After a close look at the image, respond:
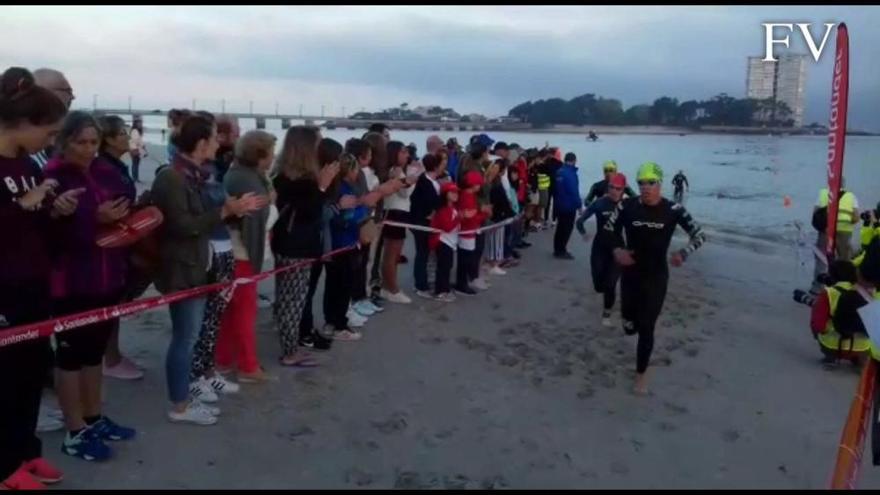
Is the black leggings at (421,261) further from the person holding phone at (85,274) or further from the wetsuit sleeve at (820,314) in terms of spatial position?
the person holding phone at (85,274)

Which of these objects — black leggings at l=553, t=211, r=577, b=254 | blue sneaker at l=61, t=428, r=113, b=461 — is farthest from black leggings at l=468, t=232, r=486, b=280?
blue sneaker at l=61, t=428, r=113, b=461

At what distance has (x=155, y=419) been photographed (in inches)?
180

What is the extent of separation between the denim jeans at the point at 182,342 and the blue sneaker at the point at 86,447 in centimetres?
58

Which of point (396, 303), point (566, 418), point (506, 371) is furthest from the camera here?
point (396, 303)

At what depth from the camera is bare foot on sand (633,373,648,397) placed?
5.61m

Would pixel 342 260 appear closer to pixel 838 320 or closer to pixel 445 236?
pixel 445 236

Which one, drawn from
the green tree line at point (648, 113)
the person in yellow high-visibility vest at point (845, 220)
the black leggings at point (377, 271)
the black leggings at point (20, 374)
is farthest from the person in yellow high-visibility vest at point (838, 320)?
the green tree line at point (648, 113)

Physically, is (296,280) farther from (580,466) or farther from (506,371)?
(580,466)

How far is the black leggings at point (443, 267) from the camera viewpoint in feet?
27.3

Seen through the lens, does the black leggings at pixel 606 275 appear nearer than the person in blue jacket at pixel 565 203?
Yes

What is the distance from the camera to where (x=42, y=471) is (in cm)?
362

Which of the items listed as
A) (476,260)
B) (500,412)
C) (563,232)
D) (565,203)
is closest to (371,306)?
(476,260)

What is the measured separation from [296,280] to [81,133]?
2.12 m

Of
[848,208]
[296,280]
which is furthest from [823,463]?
[848,208]
